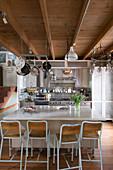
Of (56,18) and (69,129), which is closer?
(69,129)

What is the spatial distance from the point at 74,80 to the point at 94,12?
3853mm

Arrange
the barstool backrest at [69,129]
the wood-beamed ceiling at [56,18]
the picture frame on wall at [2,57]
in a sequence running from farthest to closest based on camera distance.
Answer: the picture frame on wall at [2,57] → the wood-beamed ceiling at [56,18] → the barstool backrest at [69,129]

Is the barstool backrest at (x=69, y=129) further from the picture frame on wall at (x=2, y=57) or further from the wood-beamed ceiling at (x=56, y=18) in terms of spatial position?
the picture frame on wall at (x=2, y=57)

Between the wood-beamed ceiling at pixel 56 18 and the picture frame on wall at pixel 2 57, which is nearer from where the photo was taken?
the wood-beamed ceiling at pixel 56 18

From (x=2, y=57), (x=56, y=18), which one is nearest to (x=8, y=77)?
(x=2, y=57)

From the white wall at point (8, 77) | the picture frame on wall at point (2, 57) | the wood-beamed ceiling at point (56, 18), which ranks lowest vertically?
the white wall at point (8, 77)

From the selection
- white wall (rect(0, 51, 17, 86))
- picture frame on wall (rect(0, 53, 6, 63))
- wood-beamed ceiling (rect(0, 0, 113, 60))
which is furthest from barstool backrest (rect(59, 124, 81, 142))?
picture frame on wall (rect(0, 53, 6, 63))

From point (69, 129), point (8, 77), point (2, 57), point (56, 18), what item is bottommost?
point (69, 129)

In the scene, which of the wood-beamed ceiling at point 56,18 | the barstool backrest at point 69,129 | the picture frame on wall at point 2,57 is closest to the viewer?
the barstool backrest at point 69,129

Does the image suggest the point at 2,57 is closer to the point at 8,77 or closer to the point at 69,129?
the point at 8,77

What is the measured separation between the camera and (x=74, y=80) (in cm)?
614

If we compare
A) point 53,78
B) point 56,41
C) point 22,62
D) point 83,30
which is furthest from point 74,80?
point 22,62

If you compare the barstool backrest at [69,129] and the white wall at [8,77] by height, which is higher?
the white wall at [8,77]

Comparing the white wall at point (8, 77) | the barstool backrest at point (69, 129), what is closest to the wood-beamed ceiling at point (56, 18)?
the barstool backrest at point (69, 129)
